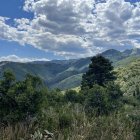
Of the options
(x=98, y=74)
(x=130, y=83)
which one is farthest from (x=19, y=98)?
(x=130, y=83)

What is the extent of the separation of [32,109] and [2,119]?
90.3 inches

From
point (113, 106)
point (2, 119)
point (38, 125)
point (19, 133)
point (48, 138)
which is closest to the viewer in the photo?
point (48, 138)

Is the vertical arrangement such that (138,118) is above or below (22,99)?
below

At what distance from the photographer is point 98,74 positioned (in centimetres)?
6906

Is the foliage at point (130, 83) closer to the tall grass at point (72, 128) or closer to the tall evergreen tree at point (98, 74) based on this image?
the tall evergreen tree at point (98, 74)

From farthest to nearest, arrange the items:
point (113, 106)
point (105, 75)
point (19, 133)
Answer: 1. point (105, 75)
2. point (113, 106)
3. point (19, 133)

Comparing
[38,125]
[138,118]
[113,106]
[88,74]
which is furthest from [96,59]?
[38,125]

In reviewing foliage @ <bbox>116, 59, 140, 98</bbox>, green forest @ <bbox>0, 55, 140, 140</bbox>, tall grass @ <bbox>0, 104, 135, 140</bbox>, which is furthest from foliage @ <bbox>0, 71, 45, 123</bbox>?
foliage @ <bbox>116, 59, 140, 98</bbox>

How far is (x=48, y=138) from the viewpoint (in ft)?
61.0

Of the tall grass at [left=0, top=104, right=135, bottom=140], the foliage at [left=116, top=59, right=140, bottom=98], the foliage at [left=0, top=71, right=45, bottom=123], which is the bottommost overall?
the foliage at [left=116, top=59, right=140, bottom=98]

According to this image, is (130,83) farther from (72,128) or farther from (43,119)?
(72,128)

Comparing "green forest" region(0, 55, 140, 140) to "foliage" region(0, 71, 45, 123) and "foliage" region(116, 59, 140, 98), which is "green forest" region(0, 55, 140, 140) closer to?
"foliage" region(0, 71, 45, 123)

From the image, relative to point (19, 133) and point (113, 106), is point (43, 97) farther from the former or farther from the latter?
point (113, 106)

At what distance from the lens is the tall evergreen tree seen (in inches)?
2677
